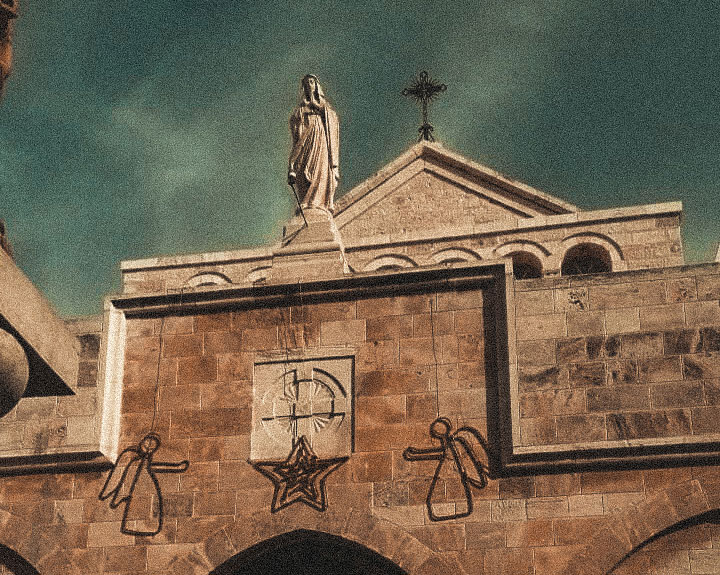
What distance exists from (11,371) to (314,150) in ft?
32.2

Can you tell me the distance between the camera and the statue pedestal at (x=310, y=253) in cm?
1889

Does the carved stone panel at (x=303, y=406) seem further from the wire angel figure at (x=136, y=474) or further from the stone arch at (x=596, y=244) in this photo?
the stone arch at (x=596, y=244)

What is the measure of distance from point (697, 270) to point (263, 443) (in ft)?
18.9

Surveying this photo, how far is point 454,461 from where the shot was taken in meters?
17.3

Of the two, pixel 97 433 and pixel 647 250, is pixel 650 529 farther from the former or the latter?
pixel 647 250

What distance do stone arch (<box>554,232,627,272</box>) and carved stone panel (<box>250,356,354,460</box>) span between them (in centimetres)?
1266

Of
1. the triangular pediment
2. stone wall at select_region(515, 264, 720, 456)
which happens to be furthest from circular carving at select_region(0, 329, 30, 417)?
the triangular pediment

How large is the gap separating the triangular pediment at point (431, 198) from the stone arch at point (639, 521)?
16095 millimetres

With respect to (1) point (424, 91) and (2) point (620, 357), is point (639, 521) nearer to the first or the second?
(2) point (620, 357)

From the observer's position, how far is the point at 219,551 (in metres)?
17.3

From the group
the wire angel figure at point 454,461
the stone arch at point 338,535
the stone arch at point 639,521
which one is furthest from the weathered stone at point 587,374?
the stone arch at point 338,535

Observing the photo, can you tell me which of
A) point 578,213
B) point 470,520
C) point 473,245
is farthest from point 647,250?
point 470,520

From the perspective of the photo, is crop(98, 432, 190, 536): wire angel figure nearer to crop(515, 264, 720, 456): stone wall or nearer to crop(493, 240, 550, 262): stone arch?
crop(515, 264, 720, 456): stone wall

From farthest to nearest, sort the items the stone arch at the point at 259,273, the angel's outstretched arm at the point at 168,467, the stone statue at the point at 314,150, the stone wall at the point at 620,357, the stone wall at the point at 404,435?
the stone arch at the point at 259,273 < the stone statue at the point at 314,150 < the angel's outstretched arm at the point at 168,467 < the stone wall at the point at 620,357 < the stone wall at the point at 404,435
